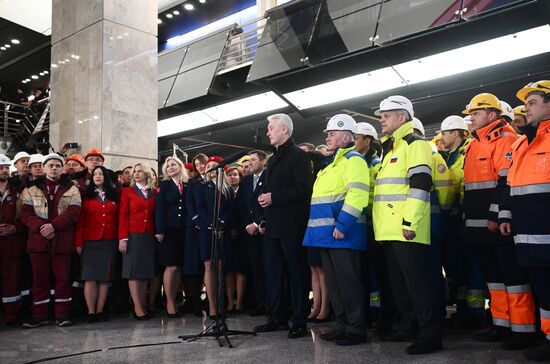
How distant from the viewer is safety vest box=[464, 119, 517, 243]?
11.0ft

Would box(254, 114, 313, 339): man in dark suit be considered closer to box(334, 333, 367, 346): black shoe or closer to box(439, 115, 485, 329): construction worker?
box(334, 333, 367, 346): black shoe

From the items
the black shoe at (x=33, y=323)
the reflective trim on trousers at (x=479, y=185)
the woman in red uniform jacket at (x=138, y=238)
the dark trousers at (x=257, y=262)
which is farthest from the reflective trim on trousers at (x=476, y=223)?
the black shoe at (x=33, y=323)

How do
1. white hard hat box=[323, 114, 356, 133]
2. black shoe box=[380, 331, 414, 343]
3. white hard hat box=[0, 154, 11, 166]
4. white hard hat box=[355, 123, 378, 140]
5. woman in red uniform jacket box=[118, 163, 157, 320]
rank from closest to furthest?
black shoe box=[380, 331, 414, 343]
white hard hat box=[323, 114, 356, 133]
white hard hat box=[355, 123, 378, 140]
white hard hat box=[0, 154, 11, 166]
woman in red uniform jacket box=[118, 163, 157, 320]

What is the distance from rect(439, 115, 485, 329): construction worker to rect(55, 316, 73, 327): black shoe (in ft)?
11.2

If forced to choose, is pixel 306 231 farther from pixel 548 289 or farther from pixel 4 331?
pixel 4 331

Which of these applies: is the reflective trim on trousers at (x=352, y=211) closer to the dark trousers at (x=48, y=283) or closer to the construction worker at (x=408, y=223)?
the construction worker at (x=408, y=223)

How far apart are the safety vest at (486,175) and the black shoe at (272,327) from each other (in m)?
1.59

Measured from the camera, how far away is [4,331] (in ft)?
14.2

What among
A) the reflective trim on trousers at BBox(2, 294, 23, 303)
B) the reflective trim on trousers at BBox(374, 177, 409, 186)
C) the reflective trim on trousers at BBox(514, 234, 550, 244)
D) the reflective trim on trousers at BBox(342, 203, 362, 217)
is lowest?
the reflective trim on trousers at BBox(2, 294, 23, 303)

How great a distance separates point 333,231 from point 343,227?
0.11m

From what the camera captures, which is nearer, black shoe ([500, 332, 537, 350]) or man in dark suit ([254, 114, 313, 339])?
black shoe ([500, 332, 537, 350])

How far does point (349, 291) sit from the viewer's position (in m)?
3.44

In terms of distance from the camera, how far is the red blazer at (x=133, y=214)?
193 inches

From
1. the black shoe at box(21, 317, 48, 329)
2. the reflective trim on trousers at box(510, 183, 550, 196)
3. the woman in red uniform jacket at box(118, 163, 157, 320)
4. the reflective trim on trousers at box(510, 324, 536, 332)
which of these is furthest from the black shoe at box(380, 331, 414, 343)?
the black shoe at box(21, 317, 48, 329)
